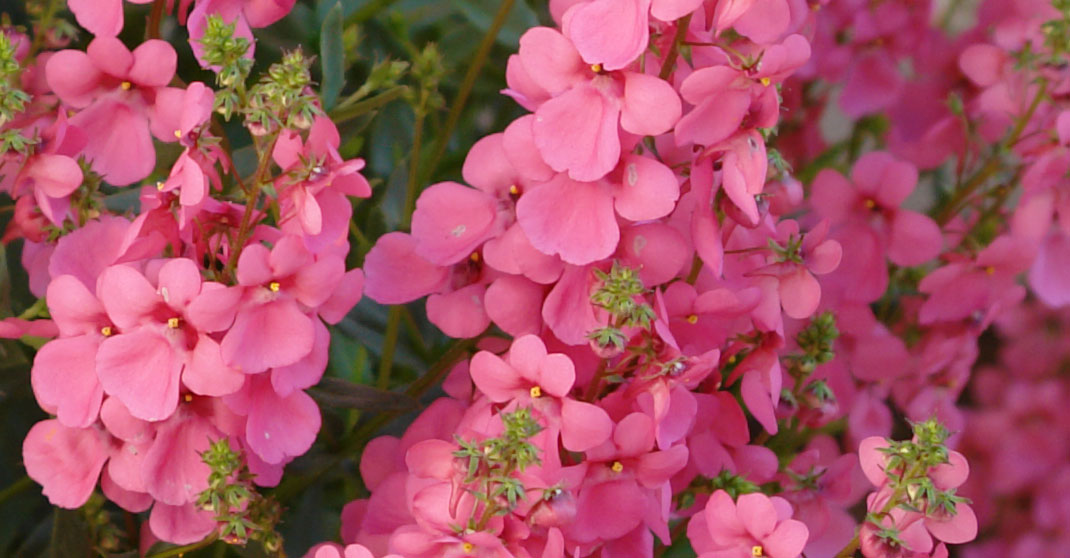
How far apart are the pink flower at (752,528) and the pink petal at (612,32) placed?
0.15 metres

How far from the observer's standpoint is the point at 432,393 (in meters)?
0.58

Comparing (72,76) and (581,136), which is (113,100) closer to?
(72,76)

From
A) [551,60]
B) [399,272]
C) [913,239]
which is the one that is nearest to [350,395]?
[399,272]

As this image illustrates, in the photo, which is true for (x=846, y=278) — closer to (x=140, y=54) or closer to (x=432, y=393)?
(x=432, y=393)

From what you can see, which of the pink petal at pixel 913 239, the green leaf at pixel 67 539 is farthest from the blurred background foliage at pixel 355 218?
the pink petal at pixel 913 239

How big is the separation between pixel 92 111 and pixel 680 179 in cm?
23

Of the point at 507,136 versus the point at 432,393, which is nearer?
the point at 507,136

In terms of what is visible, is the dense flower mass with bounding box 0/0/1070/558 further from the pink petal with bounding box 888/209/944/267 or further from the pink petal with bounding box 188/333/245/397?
the pink petal with bounding box 888/209/944/267

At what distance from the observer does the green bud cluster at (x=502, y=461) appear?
0.39 metres

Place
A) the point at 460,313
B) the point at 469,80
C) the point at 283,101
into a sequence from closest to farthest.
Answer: the point at 283,101 < the point at 460,313 < the point at 469,80

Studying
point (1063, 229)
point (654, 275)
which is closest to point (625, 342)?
point (654, 275)

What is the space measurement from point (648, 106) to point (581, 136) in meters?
0.03

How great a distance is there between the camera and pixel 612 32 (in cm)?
43

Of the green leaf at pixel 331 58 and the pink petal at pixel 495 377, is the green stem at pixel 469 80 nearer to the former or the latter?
the green leaf at pixel 331 58
